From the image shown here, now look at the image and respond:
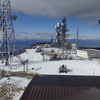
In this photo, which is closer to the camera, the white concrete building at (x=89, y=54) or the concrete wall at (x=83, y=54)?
the white concrete building at (x=89, y=54)

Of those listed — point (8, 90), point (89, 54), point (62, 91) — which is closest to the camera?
point (62, 91)

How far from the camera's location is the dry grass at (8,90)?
351 inches

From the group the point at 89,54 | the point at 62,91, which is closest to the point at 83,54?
the point at 89,54

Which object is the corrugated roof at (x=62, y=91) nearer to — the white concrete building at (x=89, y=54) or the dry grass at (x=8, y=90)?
the dry grass at (x=8, y=90)

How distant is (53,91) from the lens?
20.1 ft

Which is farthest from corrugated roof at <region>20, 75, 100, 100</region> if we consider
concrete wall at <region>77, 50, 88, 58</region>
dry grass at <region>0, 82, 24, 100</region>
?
concrete wall at <region>77, 50, 88, 58</region>

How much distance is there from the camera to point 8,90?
10016 mm

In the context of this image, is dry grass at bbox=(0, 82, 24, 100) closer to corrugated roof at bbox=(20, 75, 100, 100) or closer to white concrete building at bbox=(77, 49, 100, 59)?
corrugated roof at bbox=(20, 75, 100, 100)

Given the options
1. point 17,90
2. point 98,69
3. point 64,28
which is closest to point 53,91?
point 17,90

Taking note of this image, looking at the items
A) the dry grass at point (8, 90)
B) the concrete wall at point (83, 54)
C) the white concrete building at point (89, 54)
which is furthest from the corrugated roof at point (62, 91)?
the concrete wall at point (83, 54)

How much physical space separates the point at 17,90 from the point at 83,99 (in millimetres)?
7125

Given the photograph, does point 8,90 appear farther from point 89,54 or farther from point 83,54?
point 83,54

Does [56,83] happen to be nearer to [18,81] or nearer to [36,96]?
[36,96]

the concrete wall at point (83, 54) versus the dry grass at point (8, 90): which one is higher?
the concrete wall at point (83, 54)
